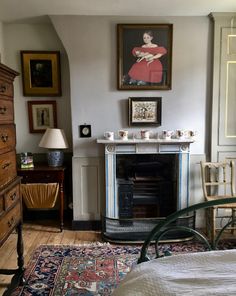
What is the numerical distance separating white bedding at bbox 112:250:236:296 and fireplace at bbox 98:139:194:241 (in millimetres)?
2072

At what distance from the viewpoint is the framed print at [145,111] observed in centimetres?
339

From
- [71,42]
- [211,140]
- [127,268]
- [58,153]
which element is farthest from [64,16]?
[127,268]

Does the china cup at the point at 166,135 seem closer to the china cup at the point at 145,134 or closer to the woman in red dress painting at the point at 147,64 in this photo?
the china cup at the point at 145,134

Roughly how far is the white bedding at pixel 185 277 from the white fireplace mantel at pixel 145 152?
2.17m

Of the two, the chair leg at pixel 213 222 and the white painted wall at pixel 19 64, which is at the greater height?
the white painted wall at pixel 19 64

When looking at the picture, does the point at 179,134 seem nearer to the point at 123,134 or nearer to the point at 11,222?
the point at 123,134

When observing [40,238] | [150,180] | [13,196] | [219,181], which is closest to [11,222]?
[13,196]

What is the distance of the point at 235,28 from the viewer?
330 centimetres

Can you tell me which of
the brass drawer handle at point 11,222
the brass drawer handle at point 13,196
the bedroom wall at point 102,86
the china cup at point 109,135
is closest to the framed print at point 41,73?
the bedroom wall at point 102,86

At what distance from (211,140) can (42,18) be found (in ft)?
8.20

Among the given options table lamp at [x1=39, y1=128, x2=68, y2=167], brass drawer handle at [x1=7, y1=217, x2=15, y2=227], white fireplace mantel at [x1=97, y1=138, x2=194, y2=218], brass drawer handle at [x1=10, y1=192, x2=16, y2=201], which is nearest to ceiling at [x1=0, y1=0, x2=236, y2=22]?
table lamp at [x1=39, y1=128, x2=68, y2=167]

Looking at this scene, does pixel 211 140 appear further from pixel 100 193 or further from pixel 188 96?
pixel 100 193

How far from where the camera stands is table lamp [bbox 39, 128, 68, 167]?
338cm

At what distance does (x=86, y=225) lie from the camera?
3.50 m
